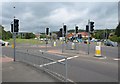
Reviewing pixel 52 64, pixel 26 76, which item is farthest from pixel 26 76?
pixel 52 64

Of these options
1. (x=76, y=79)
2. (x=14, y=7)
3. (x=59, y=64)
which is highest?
(x=14, y=7)

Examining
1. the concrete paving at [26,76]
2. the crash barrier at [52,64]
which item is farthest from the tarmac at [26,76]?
the crash barrier at [52,64]

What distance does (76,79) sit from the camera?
963 centimetres

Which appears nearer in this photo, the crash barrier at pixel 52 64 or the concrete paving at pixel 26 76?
the crash barrier at pixel 52 64

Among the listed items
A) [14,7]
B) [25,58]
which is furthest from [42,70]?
[14,7]

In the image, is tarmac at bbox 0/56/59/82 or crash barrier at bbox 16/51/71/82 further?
tarmac at bbox 0/56/59/82

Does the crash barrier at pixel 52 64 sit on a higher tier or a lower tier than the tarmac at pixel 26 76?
higher

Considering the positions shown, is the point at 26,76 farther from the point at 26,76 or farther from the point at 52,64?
the point at 52,64

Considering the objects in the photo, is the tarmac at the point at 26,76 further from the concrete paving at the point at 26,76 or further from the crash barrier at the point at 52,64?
the crash barrier at the point at 52,64

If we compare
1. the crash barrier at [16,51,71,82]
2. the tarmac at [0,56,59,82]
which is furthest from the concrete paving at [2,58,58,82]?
the crash barrier at [16,51,71,82]

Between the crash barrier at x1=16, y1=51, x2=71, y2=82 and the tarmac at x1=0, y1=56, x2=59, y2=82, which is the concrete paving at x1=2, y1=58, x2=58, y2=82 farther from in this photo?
the crash barrier at x1=16, y1=51, x2=71, y2=82

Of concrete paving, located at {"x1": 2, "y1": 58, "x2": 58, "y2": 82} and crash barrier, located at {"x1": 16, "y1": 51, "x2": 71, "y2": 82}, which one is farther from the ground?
crash barrier, located at {"x1": 16, "y1": 51, "x2": 71, "y2": 82}

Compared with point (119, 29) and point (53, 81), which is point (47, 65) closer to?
point (53, 81)

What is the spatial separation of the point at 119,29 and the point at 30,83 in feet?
280
